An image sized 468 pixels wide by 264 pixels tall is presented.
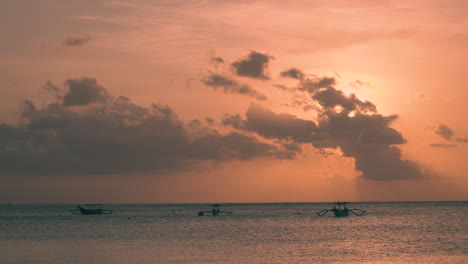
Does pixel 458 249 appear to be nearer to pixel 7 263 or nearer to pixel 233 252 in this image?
pixel 233 252

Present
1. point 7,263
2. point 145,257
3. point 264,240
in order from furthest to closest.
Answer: point 264,240 < point 145,257 < point 7,263

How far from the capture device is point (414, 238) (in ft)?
296

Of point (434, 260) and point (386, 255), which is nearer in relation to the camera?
point (434, 260)

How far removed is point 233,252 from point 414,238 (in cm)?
3405

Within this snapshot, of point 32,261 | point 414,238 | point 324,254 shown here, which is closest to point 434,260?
point 324,254

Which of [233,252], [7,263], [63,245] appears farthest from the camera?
[63,245]

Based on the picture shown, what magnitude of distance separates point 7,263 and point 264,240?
1555 inches

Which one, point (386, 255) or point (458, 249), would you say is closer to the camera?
point (386, 255)

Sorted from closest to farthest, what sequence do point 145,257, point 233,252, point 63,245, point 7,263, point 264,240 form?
1. point 7,263
2. point 145,257
3. point 233,252
4. point 63,245
5. point 264,240

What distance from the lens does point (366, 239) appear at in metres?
88.8

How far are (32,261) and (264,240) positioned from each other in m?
36.6

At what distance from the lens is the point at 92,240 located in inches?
3551

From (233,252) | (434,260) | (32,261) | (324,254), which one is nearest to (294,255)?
(324,254)

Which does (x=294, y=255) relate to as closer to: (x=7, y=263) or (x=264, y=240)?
(x=264, y=240)
